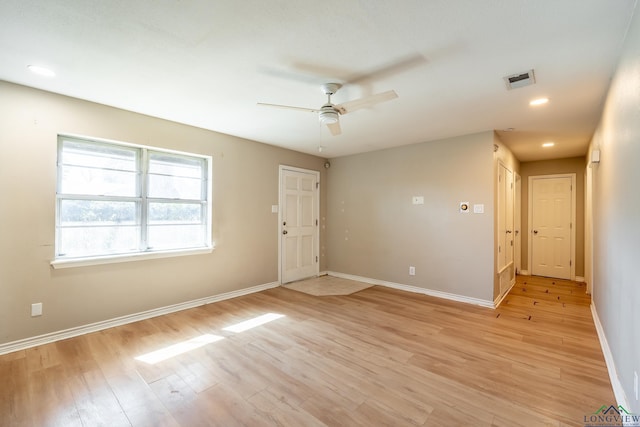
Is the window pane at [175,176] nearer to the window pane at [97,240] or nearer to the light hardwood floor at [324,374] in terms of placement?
the window pane at [97,240]

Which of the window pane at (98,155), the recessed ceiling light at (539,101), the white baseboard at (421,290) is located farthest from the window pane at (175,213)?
the recessed ceiling light at (539,101)

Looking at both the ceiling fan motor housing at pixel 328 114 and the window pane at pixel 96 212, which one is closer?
the ceiling fan motor housing at pixel 328 114

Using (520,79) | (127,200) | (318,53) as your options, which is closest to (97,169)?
(127,200)

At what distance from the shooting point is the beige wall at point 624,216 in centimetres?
156

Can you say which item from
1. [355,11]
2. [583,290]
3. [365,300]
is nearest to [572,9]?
[355,11]

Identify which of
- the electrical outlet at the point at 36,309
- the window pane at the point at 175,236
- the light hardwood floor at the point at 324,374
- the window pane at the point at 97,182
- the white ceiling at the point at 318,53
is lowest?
the light hardwood floor at the point at 324,374

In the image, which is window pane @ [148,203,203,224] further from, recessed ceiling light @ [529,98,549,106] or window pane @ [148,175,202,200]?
recessed ceiling light @ [529,98,549,106]

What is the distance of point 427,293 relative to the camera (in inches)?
178

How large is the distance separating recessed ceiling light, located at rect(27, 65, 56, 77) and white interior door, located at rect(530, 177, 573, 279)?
7832 mm

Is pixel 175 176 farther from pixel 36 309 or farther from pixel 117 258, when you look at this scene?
pixel 36 309

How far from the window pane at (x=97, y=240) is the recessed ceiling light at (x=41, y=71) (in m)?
1.52

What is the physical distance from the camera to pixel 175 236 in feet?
12.6

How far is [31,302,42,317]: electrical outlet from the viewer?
2.71 meters

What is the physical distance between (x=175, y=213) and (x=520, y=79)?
421cm
